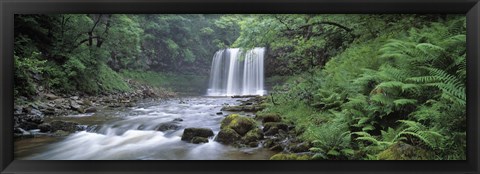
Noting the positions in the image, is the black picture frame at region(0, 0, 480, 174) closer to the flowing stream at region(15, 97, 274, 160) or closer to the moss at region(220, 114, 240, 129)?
the flowing stream at region(15, 97, 274, 160)

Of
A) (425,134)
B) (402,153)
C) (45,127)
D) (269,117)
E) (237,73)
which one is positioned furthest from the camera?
(237,73)

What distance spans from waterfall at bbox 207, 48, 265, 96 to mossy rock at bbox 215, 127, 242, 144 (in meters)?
0.38

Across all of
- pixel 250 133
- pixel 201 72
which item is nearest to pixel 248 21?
pixel 201 72

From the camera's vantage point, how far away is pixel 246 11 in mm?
3025

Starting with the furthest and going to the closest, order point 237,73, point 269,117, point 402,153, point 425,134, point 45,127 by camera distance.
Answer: point 237,73
point 269,117
point 45,127
point 402,153
point 425,134

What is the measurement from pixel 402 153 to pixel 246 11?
1893 mm

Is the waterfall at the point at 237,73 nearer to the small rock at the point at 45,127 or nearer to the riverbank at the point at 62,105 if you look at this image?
the riverbank at the point at 62,105

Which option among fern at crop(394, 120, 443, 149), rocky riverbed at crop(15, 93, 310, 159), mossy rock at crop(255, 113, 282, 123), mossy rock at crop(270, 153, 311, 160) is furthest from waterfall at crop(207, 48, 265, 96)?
fern at crop(394, 120, 443, 149)

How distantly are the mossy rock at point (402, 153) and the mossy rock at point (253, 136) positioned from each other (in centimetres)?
112

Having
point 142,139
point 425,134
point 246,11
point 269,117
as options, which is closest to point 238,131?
point 269,117

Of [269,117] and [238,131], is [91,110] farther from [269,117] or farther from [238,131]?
[269,117]

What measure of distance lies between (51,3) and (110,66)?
785 mm

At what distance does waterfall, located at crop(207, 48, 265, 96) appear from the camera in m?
3.42

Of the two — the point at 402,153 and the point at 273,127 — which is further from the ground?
the point at 273,127
